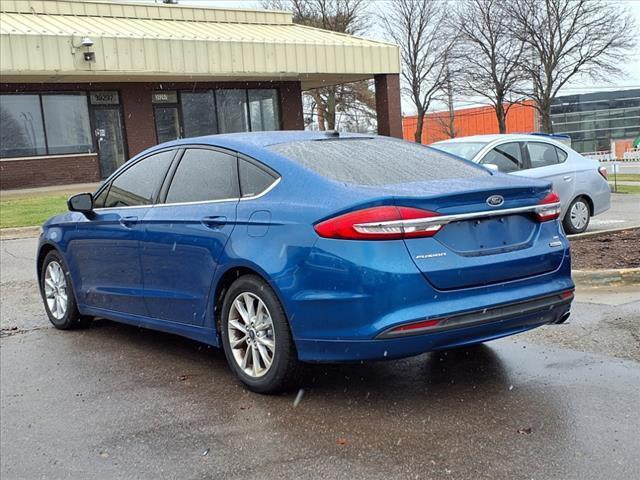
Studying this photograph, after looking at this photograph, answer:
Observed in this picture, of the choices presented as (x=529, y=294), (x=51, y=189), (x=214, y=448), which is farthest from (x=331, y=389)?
(x=51, y=189)

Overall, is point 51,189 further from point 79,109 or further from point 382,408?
point 382,408

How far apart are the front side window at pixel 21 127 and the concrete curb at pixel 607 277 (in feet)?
66.0

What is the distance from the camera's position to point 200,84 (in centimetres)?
2614

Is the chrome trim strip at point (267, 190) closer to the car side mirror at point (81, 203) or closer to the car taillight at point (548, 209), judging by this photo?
the car taillight at point (548, 209)

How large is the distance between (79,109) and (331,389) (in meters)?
21.7

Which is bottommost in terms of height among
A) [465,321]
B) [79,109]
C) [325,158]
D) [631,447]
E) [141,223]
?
[631,447]

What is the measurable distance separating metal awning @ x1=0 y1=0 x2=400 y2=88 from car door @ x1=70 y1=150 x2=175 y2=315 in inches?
591

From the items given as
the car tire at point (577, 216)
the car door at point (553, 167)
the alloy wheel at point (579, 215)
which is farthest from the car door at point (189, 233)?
the alloy wheel at point (579, 215)

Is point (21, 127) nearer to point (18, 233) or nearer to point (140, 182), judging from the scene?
point (18, 233)

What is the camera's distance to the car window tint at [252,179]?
14.6ft

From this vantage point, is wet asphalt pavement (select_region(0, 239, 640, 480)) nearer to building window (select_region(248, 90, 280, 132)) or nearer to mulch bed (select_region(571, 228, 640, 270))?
mulch bed (select_region(571, 228, 640, 270))

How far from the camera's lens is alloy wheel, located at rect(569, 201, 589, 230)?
11.0m

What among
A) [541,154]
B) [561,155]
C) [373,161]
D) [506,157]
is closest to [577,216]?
[561,155]

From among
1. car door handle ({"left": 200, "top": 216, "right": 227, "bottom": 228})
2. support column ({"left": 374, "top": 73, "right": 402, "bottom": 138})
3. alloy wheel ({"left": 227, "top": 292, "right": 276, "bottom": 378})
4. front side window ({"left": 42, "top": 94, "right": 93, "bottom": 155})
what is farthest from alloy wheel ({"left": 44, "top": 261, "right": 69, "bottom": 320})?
support column ({"left": 374, "top": 73, "right": 402, "bottom": 138})
